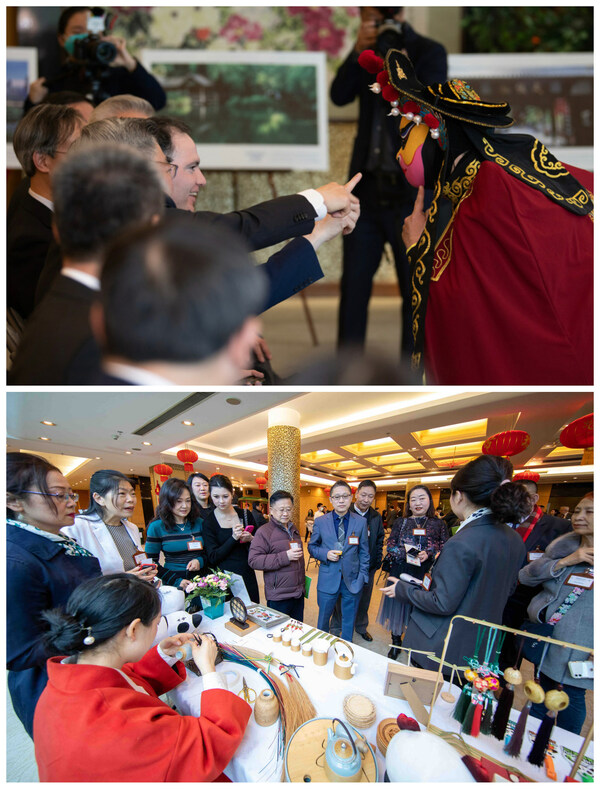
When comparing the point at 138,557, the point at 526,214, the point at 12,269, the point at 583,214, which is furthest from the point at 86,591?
the point at 583,214

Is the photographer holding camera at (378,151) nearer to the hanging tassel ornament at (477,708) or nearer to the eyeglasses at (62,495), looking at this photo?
the hanging tassel ornament at (477,708)

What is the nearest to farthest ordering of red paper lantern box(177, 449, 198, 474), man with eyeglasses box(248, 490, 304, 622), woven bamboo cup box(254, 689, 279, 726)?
woven bamboo cup box(254, 689, 279, 726) → red paper lantern box(177, 449, 198, 474) → man with eyeglasses box(248, 490, 304, 622)

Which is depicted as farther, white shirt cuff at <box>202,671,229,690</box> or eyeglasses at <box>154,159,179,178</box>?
white shirt cuff at <box>202,671,229,690</box>

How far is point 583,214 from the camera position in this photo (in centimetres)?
117

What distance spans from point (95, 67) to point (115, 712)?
91.7 inches

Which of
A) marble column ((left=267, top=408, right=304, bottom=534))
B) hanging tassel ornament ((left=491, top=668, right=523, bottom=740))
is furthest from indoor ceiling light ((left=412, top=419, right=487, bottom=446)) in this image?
hanging tassel ornament ((left=491, top=668, right=523, bottom=740))

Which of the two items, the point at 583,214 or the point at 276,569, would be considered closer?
the point at 583,214

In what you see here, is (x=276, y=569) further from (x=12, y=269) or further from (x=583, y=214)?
(x=583, y=214)

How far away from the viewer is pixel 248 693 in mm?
1239

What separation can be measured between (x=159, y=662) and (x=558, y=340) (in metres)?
1.48

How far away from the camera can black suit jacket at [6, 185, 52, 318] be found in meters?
1.16

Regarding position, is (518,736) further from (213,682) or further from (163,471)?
(163,471)

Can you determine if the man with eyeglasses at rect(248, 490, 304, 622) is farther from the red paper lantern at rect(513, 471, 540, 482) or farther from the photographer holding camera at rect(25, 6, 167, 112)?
the photographer holding camera at rect(25, 6, 167, 112)

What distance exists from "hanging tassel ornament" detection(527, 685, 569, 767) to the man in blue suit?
64cm
